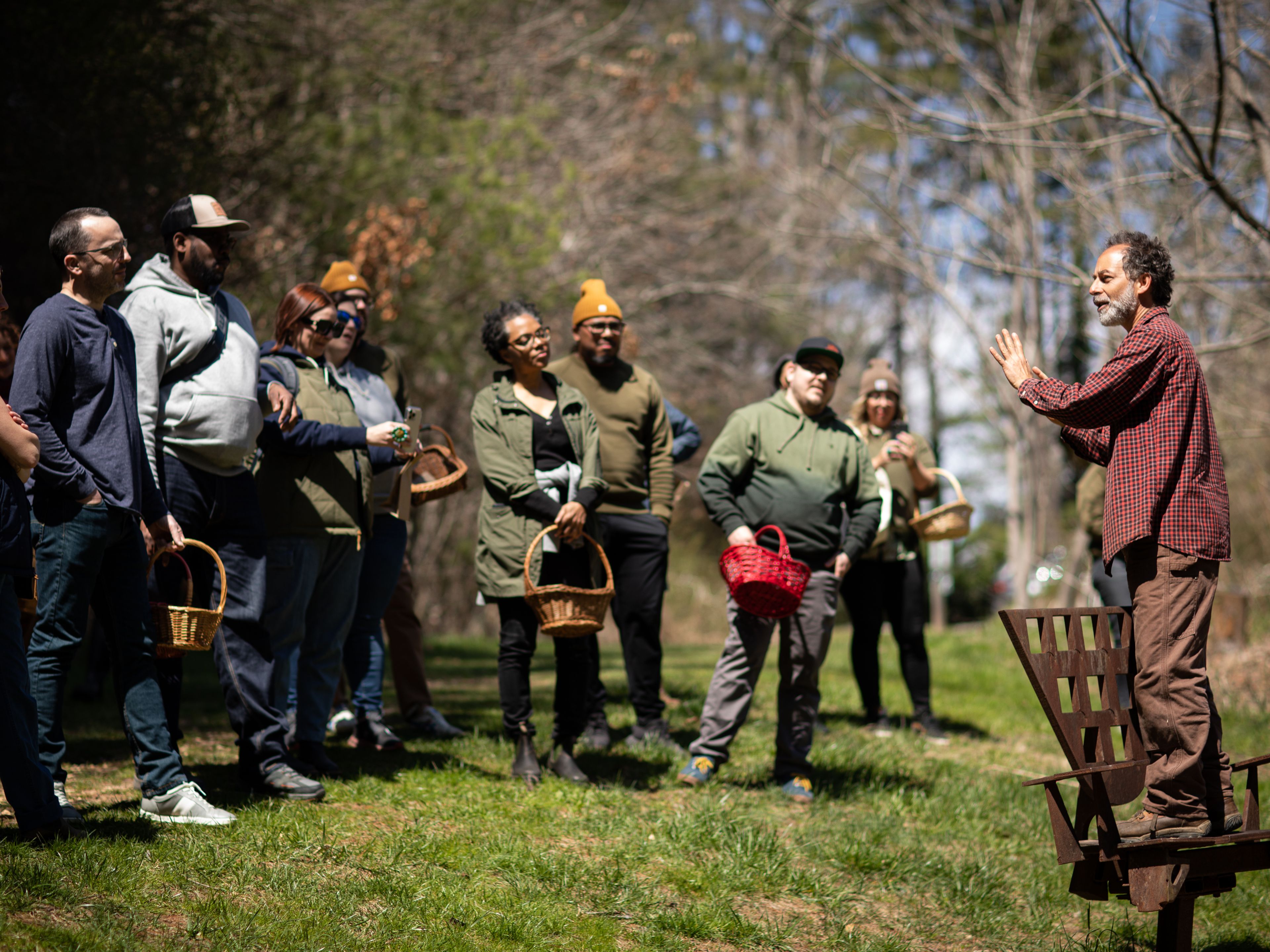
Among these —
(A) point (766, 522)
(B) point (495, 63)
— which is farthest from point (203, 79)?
(A) point (766, 522)

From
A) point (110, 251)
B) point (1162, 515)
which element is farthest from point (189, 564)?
point (1162, 515)

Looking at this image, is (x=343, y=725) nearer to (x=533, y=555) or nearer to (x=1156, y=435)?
(x=533, y=555)

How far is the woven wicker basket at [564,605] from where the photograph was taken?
4848 millimetres

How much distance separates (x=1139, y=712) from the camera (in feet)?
12.5

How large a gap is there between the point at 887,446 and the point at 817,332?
678 inches

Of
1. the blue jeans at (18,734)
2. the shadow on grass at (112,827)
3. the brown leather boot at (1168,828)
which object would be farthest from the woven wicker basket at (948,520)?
the blue jeans at (18,734)

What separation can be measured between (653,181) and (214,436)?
15.4m

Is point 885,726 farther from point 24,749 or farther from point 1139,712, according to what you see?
point 24,749

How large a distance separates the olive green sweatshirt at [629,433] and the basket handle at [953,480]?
5.83 feet

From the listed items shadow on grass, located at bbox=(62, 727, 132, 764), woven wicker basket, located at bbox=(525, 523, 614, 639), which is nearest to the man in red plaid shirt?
woven wicker basket, located at bbox=(525, 523, 614, 639)

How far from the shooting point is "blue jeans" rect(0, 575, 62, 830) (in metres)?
3.52

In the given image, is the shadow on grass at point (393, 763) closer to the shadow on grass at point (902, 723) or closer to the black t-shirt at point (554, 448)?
the black t-shirt at point (554, 448)

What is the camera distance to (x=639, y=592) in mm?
6098

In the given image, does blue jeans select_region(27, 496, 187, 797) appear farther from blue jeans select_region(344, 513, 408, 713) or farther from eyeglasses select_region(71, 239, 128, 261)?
blue jeans select_region(344, 513, 408, 713)
